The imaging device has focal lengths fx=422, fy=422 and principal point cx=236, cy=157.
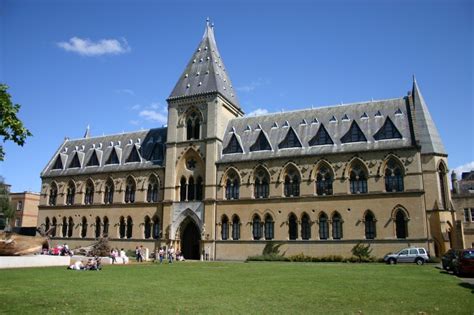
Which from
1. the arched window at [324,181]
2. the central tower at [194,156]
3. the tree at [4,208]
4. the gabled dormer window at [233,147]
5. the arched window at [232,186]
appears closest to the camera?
the arched window at [324,181]

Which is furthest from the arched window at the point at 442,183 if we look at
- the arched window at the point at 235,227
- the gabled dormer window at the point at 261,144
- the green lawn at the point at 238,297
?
the green lawn at the point at 238,297

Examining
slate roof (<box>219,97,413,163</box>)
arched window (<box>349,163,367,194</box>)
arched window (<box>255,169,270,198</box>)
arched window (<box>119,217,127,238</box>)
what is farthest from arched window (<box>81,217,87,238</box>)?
arched window (<box>349,163,367,194</box>)

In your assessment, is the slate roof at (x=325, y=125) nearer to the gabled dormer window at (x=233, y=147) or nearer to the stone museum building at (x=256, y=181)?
the stone museum building at (x=256, y=181)

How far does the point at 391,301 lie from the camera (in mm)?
13773

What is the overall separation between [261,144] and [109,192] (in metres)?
22.6

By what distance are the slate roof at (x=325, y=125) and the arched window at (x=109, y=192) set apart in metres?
17.0

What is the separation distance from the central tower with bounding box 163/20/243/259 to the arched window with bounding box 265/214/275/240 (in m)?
6.19

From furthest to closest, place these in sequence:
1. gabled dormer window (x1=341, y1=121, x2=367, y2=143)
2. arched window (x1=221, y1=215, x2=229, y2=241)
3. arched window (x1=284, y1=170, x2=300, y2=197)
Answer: arched window (x1=221, y1=215, x2=229, y2=241) → arched window (x1=284, y1=170, x2=300, y2=197) → gabled dormer window (x1=341, y1=121, x2=367, y2=143)

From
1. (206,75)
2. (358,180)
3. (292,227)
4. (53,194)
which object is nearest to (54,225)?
(53,194)

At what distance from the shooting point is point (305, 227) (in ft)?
146

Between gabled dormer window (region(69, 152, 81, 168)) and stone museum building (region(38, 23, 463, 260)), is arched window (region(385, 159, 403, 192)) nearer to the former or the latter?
stone museum building (region(38, 23, 463, 260))

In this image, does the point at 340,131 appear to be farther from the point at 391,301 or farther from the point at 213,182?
the point at 391,301

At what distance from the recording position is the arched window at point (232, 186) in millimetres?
48562

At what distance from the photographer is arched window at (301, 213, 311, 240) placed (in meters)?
44.1
